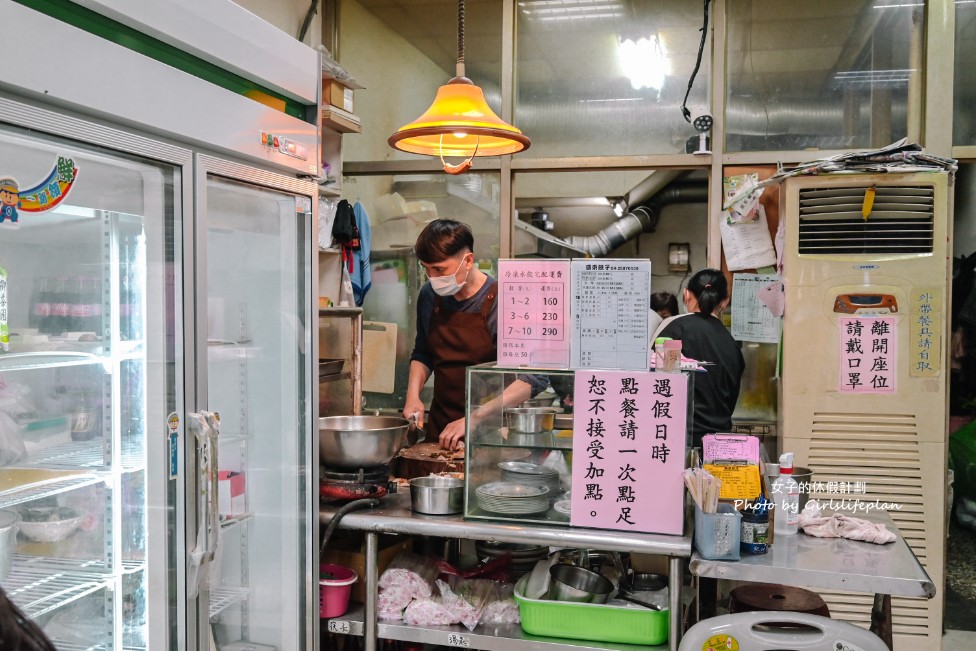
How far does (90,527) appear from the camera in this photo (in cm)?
204

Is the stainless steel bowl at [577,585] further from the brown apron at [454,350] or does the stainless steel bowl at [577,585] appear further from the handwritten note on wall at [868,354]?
the handwritten note on wall at [868,354]

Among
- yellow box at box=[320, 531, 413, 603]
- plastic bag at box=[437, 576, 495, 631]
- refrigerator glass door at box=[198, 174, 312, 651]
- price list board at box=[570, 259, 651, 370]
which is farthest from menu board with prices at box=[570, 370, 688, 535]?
refrigerator glass door at box=[198, 174, 312, 651]

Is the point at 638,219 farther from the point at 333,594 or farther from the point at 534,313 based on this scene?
the point at 333,594

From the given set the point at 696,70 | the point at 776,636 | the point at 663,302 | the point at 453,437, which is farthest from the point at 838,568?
the point at 663,302

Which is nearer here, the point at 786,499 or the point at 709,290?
the point at 786,499

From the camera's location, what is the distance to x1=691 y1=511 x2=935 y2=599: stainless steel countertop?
2.16 m

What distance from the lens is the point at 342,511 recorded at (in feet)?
8.65

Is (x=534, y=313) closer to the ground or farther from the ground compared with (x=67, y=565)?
farther from the ground

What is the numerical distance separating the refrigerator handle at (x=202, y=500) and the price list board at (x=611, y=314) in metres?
1.13

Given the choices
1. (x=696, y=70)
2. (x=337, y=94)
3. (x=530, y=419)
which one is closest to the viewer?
(x=530, y=419)

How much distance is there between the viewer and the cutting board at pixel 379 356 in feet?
17.3

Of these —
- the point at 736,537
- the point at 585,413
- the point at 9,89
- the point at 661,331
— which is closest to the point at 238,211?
the point at 9,89

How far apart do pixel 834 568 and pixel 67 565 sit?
2.02 metres

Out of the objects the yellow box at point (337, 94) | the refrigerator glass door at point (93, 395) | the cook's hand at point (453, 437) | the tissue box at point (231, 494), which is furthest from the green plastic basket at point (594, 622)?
the yellow box at point (337, 94)
